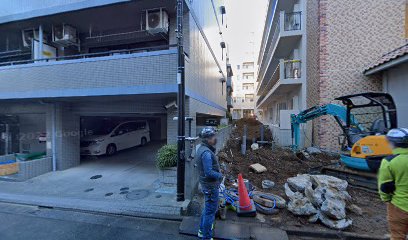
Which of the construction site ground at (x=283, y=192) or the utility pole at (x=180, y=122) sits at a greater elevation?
the utility pole at (x=180, y=122)

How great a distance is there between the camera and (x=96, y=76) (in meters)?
5.68

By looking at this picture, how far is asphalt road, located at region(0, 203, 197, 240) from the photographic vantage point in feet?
10.7

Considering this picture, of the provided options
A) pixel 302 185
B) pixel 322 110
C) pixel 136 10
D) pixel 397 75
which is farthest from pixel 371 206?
pixel 136 10

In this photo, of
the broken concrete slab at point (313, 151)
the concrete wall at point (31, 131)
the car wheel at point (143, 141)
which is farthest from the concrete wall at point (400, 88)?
the concrete wall at point (31, 131)

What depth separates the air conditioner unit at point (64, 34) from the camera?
260 inches

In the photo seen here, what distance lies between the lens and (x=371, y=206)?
3.95m

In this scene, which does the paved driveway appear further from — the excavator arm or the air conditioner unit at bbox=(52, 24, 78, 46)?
the excavator arm

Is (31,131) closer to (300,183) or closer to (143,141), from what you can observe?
(143,141)

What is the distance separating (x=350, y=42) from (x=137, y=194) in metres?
10.5

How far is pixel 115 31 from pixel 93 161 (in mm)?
5735

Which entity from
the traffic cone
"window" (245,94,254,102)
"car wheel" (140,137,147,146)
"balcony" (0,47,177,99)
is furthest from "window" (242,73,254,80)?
the traffic cone

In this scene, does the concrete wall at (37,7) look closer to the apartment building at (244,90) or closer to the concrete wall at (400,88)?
the concrete wall at (400,88)

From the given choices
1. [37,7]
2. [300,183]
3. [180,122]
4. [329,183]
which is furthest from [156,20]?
[329,183]

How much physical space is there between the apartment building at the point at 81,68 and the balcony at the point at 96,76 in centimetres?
3
